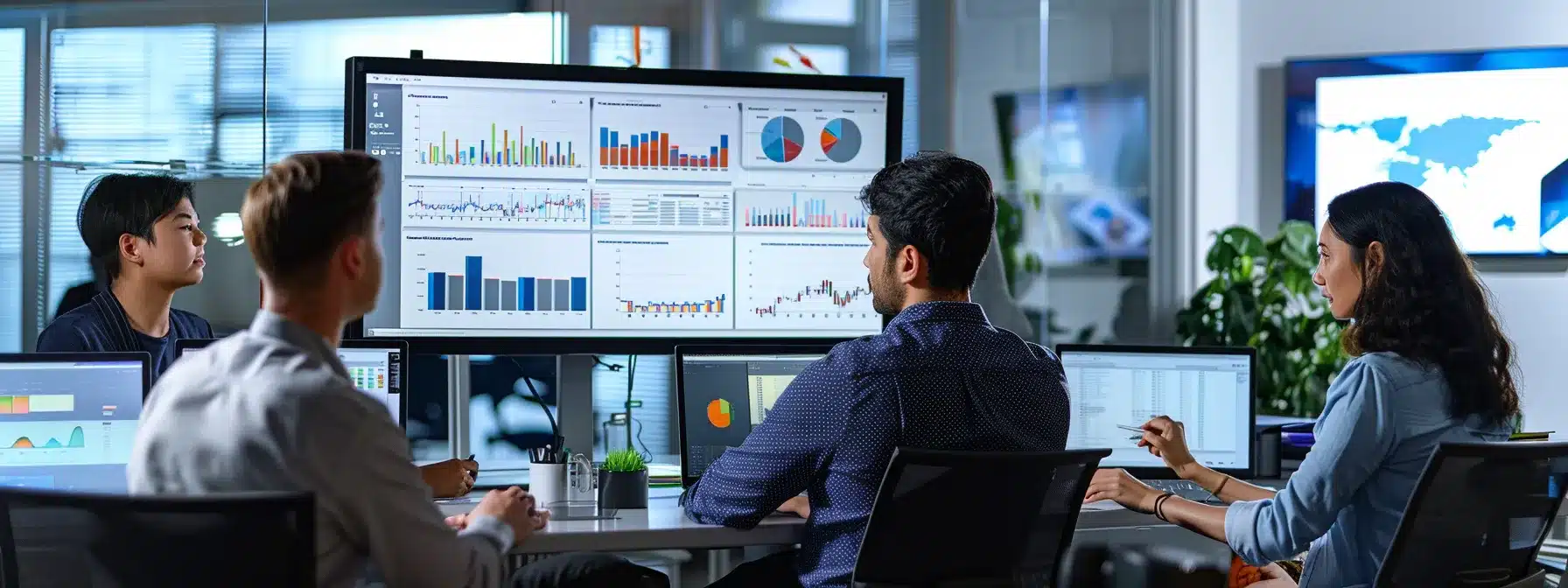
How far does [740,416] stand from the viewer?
8.38 ft

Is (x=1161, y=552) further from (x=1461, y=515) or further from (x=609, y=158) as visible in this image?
(x=609, y=158)

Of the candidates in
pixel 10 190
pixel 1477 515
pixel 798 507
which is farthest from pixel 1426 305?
pixel 10 190

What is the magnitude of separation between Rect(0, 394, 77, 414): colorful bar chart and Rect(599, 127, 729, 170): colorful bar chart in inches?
43.7

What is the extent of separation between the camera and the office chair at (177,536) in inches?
49.4

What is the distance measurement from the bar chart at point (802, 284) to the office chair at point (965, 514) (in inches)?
42.0

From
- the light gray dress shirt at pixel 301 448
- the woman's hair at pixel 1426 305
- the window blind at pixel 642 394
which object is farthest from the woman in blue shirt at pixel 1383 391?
the window blind at pixel 642 394

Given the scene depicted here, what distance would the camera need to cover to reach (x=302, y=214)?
1.38 meters

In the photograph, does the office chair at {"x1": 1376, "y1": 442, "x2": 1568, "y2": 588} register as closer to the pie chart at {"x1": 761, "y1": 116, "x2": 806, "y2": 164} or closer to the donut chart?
the donut chart

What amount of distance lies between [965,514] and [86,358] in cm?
159

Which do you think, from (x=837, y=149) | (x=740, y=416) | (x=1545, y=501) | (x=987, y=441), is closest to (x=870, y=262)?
(x=987, y=441)

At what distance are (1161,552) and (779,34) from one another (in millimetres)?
2283

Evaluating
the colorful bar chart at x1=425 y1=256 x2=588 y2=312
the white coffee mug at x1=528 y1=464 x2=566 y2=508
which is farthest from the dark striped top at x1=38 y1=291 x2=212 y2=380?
the white coffee mug at x1=528 y1=464 x2=566 y2=508

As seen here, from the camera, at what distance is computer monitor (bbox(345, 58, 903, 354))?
2.62m

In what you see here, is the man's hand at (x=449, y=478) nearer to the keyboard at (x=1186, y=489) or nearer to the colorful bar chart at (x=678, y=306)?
the colorful bar chart at (x=678, y=306)
